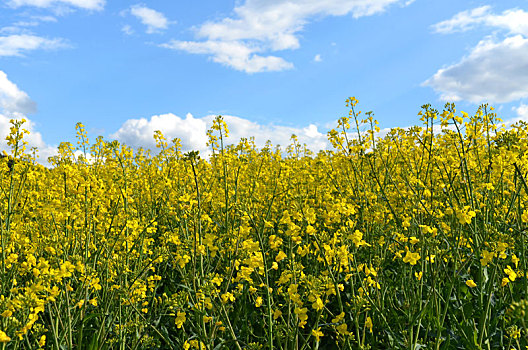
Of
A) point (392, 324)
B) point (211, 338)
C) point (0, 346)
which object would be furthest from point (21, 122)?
point (392, 324)

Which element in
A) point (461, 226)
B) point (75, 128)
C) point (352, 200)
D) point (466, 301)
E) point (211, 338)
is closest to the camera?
point (211, 338)

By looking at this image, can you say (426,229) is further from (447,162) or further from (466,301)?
(447,162)

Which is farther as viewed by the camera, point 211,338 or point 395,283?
point 395,283

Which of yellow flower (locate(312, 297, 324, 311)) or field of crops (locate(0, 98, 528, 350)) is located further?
field of crops (locate(0, 98, 528, 350))

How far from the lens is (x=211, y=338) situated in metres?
2.65

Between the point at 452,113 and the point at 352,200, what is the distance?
54.7 inches

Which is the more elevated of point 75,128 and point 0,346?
point 75,128

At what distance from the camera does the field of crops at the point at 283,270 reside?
2.61 m

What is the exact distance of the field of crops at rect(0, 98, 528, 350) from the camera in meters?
2.61

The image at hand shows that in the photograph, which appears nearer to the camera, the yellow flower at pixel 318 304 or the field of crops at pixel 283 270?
the yellow flower at pixel 318 304

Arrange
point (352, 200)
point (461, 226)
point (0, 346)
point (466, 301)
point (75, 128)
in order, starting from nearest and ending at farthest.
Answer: point (0, 346) → point (461, 226) → point (466, 301) → point (352, 200) → point (75, 128)

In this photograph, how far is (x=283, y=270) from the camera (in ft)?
12.6

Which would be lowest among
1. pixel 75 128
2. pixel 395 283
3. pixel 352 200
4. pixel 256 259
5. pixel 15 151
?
pixel 395 283

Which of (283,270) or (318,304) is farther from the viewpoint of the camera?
(283,270)
